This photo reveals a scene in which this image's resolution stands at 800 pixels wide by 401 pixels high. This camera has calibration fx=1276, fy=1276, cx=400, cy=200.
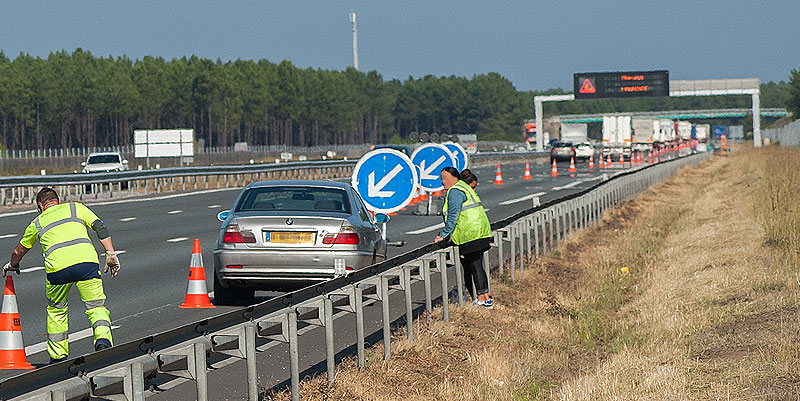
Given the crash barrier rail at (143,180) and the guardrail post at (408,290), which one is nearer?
the guardrail post at (408,290)

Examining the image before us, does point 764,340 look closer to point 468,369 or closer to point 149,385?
point 468,369

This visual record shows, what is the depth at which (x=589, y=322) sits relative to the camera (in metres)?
13.3

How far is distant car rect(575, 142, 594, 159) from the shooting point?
76.1m

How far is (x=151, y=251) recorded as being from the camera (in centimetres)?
2044

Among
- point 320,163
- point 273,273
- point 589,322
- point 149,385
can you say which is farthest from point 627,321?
point 320,163

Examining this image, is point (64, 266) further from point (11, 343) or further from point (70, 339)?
point (70, 339)

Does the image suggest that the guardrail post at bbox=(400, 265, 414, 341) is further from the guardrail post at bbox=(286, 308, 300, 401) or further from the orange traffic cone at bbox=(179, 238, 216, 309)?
the orange traffic cone at bbox=(179, 238, 216, 309)

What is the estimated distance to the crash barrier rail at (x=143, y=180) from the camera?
1398 inches

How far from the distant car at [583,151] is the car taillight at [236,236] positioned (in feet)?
210

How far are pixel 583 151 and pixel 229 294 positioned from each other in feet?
212

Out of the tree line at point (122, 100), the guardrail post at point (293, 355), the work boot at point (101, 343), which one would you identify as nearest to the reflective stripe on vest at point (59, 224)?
the work boot at point (101, 343)

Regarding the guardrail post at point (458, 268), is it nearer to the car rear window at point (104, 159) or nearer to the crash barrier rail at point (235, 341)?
the crash barrier rail at point (235, 341)

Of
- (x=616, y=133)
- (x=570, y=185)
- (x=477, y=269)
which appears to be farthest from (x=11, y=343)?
(x=616, y=133)

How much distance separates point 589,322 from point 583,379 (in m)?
3.78
